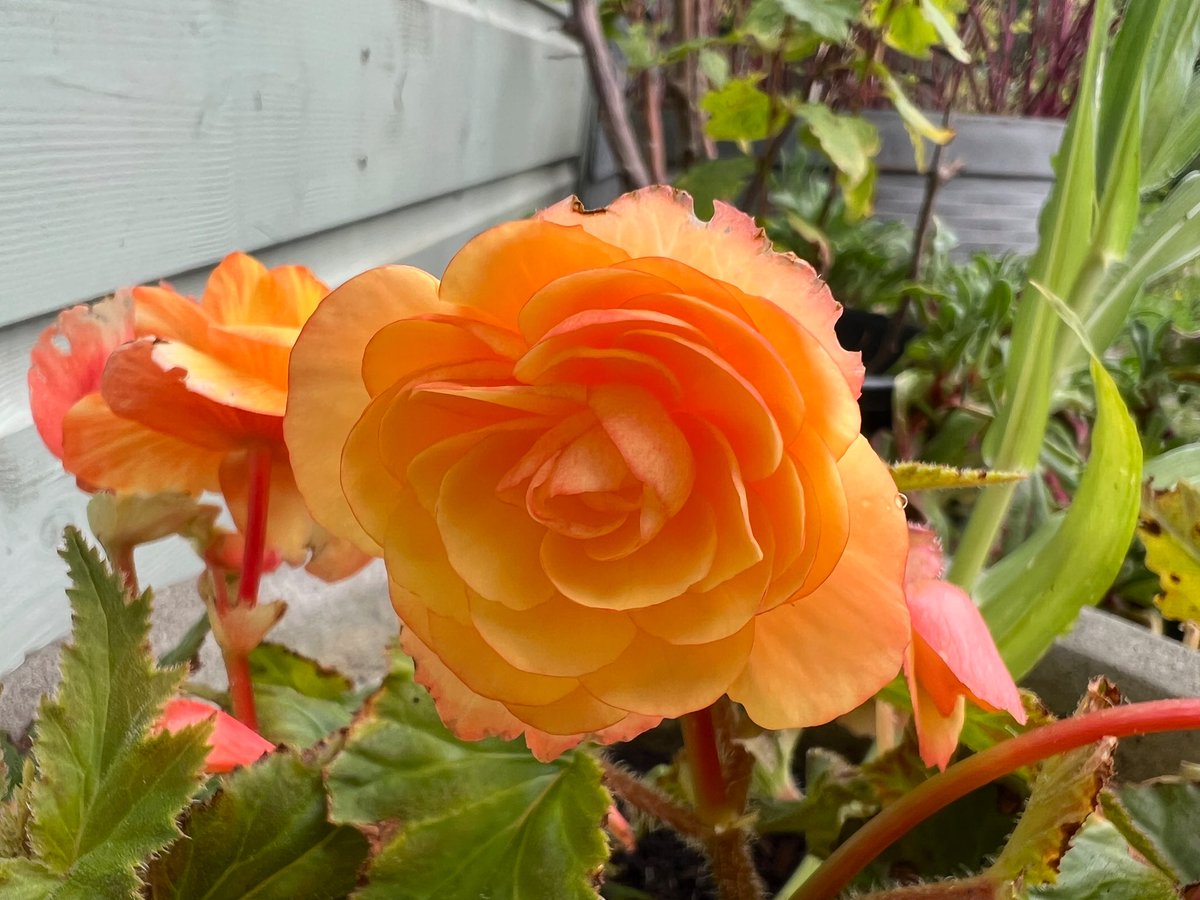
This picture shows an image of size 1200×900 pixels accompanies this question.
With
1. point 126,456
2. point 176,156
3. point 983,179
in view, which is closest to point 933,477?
point 126,456

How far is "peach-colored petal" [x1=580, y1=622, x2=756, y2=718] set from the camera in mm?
187

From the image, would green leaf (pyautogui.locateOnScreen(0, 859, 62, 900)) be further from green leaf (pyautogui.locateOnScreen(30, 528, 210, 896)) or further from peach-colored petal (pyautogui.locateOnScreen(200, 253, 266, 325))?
peach-colored petal (pyautogui.locateOnScreen(200, 253, 266, 325))

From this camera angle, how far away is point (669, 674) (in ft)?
0.63

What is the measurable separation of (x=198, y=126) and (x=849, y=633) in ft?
1.91

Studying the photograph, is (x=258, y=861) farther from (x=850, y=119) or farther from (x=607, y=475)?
(x=850, y=119)

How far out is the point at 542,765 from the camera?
0.32 m

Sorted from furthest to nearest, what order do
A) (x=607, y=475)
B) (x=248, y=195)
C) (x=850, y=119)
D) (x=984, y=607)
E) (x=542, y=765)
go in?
(x=850, y=119), (x=248, y=195), (x=984, y=607), (x=542, y=765), (x=607, y=475)

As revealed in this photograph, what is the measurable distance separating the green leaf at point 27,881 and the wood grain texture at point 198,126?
1.25 feet

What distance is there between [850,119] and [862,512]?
0.95 m

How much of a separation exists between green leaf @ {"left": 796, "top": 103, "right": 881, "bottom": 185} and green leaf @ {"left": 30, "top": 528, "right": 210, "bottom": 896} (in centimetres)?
88

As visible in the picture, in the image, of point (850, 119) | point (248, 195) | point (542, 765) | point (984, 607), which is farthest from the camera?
point (850, 119)

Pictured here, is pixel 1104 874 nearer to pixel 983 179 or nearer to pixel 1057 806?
pixel 1057 806

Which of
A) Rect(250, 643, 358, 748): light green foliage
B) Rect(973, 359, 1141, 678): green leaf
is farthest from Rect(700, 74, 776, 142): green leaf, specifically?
Rect(250, 643, 358, 748): light green foliage

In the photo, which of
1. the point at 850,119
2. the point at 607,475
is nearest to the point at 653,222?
the point at 607,475
